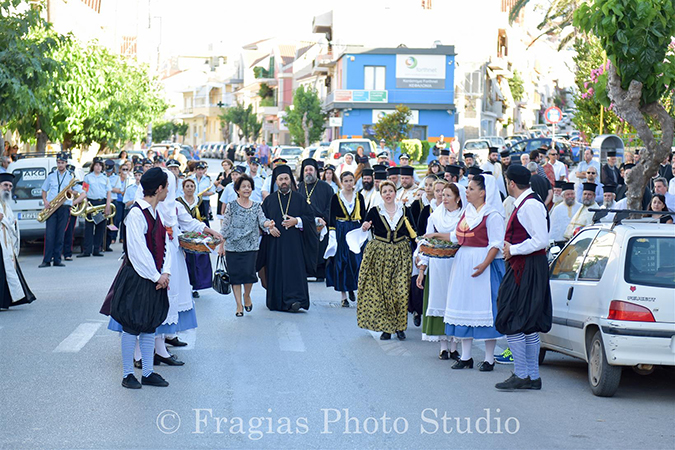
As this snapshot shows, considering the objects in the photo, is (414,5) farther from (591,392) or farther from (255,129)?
(591,392)

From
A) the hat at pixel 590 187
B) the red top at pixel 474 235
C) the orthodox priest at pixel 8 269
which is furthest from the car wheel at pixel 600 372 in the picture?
the orthodox priest at pixel 8 269

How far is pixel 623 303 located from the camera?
8.10 meters

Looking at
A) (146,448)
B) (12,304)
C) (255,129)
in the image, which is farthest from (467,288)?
(255,129)

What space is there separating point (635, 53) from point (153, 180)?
20.9 ft

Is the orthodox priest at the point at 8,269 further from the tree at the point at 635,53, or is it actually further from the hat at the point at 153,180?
the tree at the point at 635,53

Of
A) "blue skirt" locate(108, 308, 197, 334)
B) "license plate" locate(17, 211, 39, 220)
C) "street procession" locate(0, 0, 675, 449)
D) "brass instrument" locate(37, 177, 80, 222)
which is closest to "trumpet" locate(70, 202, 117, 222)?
Answer: "street procession" locate(0, 0, 675, 449)

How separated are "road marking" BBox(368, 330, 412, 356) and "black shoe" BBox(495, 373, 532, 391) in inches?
76.5

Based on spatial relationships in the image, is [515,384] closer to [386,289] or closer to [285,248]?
[386,289]

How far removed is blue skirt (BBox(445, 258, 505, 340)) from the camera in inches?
379

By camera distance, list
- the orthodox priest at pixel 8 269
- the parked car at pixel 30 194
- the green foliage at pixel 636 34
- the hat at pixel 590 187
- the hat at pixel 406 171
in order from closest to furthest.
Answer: the green foliage at pixel 636 34 < the orthodox priest at pixel 8 269 < the hat at pixel 406 171 < the hat at pixel 590 187 < the parked car at pixel 30 194

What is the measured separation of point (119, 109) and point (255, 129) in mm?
66984

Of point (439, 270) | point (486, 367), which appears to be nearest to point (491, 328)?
point (486, 367)

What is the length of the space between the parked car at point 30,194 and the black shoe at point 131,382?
12911 mm

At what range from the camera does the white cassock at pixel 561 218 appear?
49.2ft
